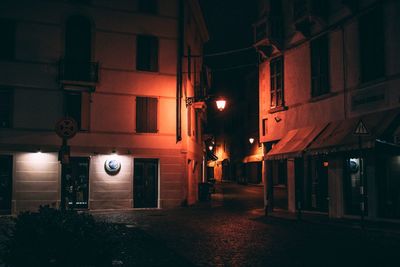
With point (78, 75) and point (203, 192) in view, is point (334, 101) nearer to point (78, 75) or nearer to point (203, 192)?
point (78, 75)

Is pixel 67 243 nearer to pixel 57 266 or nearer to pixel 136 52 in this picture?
pixel 57 266

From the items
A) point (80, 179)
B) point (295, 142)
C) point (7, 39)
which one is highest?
point (7, 39)

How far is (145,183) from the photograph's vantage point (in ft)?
80.1

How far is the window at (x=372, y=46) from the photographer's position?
1558 cm

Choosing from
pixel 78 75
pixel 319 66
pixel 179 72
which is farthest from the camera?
pixel 179 72

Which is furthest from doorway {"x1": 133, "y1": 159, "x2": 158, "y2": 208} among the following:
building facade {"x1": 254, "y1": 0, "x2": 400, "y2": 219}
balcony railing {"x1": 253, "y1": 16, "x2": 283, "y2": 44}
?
balcony railing {"x1": 253, "y1": 16, "x2": 283, "y2": 44}

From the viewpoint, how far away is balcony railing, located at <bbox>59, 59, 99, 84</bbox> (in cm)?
2227

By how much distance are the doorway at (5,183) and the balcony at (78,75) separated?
438 cm

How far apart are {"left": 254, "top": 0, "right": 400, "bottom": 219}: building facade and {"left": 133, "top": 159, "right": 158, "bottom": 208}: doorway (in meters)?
6.09

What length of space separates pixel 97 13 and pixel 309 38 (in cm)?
1094

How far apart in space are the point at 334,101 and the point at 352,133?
394cm

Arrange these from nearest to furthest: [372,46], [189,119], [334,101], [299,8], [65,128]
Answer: [65,128] < [372,46] < [334,101] < [299,8] < [189,119]

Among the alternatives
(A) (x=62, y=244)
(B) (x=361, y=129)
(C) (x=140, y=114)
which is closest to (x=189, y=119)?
(C) (x=140, y=114)

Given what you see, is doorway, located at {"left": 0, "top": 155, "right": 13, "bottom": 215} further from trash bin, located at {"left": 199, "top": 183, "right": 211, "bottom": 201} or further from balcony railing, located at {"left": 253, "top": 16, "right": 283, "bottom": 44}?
balcony railing, located at {"left": 253, "top": 16, "right": 283, "bottom": 44}
